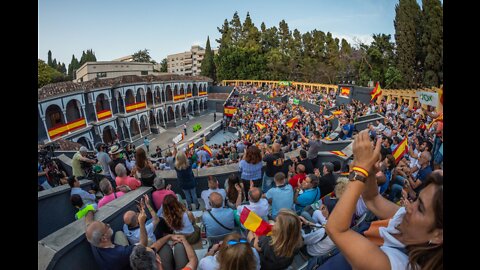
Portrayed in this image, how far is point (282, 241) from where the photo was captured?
2645 millimetres

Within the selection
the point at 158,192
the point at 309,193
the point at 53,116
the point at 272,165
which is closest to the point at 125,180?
the point at 158,192

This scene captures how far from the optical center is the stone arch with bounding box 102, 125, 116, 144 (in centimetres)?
2756

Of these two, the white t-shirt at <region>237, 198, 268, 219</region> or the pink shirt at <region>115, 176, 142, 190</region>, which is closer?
the white t-shirt at <region>237, 198, 268, 219</region>

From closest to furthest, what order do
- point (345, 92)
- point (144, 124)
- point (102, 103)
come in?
point (102, 103) → point (345, 92) → point (144, 124)

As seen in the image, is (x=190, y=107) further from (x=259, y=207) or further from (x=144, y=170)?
(x=259, y=207)

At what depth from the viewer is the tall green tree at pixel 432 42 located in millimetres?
24797

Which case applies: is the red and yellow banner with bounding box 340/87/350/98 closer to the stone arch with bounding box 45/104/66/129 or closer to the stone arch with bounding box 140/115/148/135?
the stone arch with bounding box 140/115/148/135

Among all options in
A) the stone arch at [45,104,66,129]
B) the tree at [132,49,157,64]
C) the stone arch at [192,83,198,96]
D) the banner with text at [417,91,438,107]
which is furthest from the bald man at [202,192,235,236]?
the tree at [132,49,157,64]

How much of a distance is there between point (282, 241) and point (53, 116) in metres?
24.6

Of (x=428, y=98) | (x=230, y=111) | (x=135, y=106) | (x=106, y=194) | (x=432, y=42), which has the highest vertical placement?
(x=432, y=42)

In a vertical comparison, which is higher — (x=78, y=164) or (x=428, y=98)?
(x=428, y=98)

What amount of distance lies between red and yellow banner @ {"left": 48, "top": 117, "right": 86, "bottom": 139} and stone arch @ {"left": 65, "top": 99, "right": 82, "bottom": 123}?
731 mm
